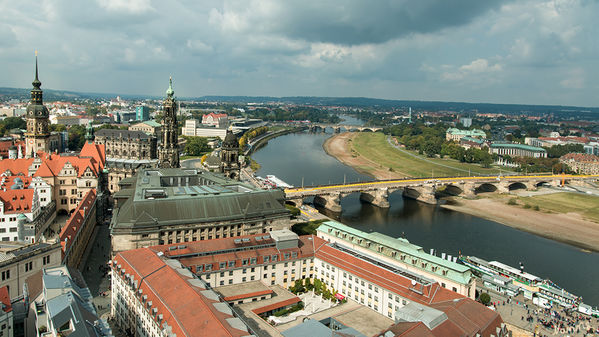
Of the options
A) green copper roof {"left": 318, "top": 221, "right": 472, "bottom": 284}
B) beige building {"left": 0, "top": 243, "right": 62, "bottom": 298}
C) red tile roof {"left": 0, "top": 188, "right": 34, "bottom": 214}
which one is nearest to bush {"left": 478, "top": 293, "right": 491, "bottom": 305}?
green copper roof {"left": 318, "top": 221, "right": 472, "bottom": 284}

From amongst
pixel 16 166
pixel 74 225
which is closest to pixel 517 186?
pixel 74 225

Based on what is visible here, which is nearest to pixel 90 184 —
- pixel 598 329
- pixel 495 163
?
pixel 598 329

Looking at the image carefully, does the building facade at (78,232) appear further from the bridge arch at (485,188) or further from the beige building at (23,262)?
the bridge arch at (485,188)

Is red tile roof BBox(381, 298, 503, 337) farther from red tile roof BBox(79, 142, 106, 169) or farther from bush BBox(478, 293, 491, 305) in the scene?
red tile roof BBox(79, 142, 106, 169)

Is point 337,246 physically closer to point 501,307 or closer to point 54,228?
point 501,307

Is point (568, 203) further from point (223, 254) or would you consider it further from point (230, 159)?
point (223, 254)

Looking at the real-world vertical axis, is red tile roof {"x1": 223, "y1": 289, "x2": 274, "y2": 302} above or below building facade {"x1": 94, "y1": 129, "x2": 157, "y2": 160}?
below
